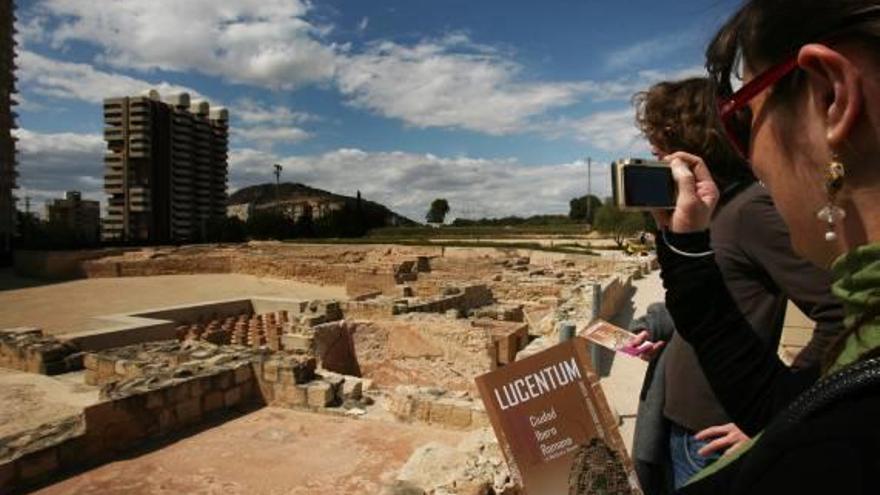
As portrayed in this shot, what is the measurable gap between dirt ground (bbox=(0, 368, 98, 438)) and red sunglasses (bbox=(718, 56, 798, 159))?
30.3 feet

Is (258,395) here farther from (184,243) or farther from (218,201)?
(218,201)

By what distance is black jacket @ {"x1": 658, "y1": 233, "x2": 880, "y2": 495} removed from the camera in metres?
0.59

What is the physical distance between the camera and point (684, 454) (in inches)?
103

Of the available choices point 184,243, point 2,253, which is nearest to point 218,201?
point 184,243

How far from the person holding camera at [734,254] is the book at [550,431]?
0.39 m

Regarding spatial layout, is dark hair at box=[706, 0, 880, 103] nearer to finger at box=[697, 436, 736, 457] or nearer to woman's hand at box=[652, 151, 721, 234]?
woman's hand at box=[652, 151, 721, 234]

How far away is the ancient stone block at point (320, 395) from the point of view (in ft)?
26.1

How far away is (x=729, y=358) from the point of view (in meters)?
1.86

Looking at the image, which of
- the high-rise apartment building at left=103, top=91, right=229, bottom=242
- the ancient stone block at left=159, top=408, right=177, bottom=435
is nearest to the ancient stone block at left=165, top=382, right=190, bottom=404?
the ancient stone block at left=159, top=408, right=177, bottom=435

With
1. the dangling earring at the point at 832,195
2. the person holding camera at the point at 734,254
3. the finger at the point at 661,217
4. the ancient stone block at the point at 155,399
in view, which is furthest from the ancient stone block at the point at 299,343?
the dangling earring at the point at 832,195

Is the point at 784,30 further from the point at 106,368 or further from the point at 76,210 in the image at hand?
the point at 76,210

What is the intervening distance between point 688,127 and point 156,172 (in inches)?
1959

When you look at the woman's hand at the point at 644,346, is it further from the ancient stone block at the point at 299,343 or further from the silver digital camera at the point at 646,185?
the ancient stone block at the point at 299,343

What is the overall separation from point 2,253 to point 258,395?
31.6 meters
